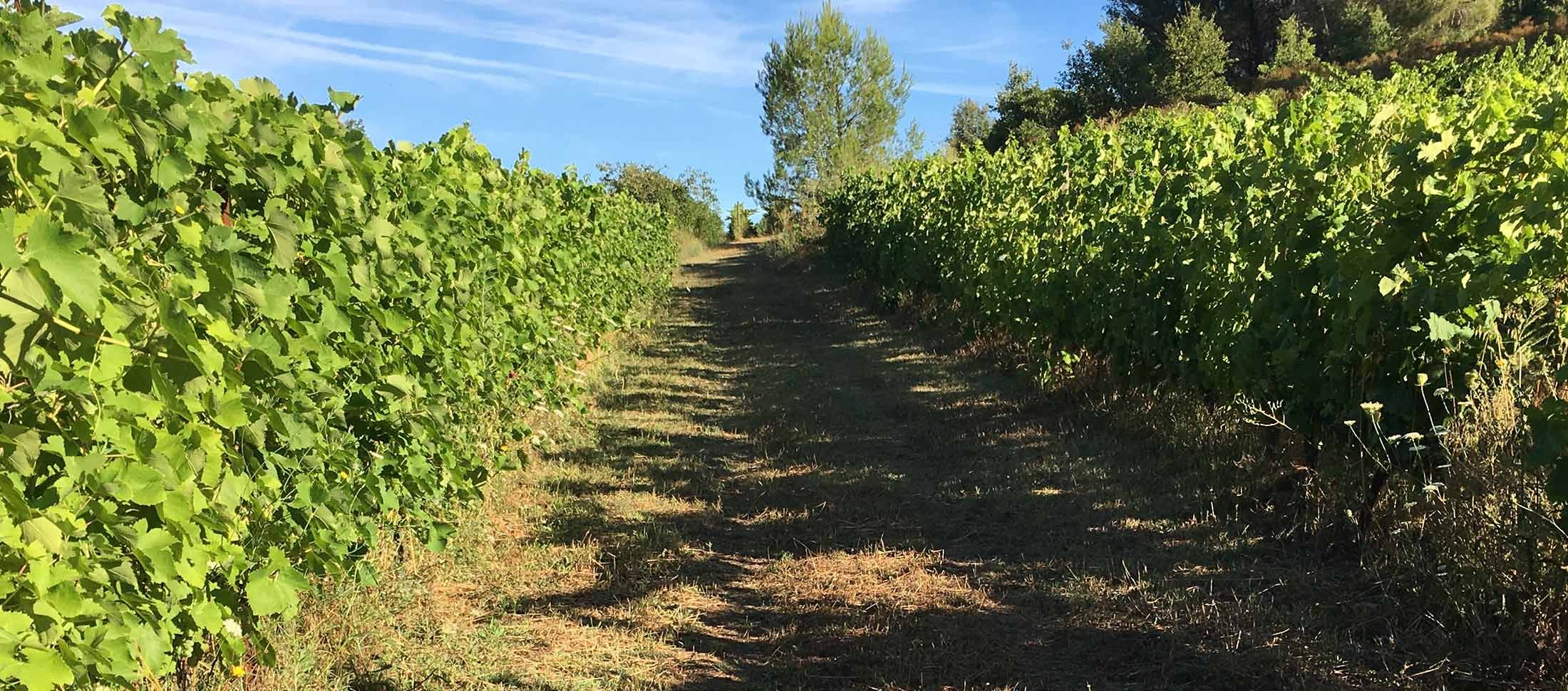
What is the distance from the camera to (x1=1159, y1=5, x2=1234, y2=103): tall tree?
32469mm

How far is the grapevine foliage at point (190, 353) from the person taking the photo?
6.27 ft

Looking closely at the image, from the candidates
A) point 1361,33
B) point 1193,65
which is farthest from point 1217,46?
point 1361,33

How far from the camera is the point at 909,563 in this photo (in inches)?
178

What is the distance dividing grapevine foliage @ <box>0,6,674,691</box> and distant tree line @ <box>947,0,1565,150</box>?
2793 cm

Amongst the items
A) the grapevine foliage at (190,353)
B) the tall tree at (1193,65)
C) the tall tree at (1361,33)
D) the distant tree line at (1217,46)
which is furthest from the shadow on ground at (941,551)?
the tall tree at (1361,33)

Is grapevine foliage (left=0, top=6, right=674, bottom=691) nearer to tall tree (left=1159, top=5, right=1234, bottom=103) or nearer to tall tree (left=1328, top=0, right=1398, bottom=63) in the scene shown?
tall tree (left=1159, top=5, right=1234, bottom=103)

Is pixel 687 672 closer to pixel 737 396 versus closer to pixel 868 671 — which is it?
pixel 868 671

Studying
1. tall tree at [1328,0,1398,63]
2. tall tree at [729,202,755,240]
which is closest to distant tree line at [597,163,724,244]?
tall tree at [729,202,755,240]

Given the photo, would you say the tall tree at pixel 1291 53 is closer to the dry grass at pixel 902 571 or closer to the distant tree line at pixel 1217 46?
the distant tree line at pixel 1217 46

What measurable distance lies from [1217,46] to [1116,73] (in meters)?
3.48

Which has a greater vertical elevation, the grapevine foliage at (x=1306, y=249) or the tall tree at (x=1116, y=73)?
the tall tree at (x=1116, y=73)

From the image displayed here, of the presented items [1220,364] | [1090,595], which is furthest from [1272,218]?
[1090,595]

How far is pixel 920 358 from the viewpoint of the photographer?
32.9 ft

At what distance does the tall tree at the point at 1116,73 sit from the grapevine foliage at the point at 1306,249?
90.8 ft
